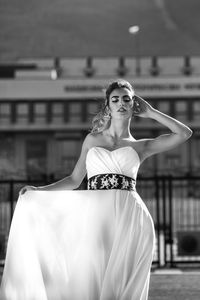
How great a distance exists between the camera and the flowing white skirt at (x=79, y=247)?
15.6 feet

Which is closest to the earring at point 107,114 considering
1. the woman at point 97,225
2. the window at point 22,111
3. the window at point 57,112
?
the woman at point 97,225

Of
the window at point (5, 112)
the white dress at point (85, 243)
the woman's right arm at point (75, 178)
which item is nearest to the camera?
the white dress at point (85, 243)

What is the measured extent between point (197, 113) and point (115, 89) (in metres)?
67.4

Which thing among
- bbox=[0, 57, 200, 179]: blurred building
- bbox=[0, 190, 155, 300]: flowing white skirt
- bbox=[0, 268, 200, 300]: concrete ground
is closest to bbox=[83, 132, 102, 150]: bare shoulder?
bbox=[0, 190, 155, 300]: flowing white skirt

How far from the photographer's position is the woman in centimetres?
475

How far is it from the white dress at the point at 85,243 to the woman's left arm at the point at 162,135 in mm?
154

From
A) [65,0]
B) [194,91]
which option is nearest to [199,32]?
[65,0]

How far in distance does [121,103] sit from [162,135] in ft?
1.09

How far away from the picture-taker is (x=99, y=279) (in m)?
4.90

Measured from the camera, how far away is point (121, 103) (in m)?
4.88

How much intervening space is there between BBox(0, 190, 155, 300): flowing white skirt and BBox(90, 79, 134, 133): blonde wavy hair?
43cm

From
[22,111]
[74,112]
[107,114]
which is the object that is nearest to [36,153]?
[22,111]

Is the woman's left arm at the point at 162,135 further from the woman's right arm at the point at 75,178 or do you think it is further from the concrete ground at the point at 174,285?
the concrete ground at the point at 174,285

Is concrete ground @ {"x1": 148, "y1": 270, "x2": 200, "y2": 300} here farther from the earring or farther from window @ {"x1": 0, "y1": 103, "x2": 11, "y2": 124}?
window @ {"x1": 0, "y1": 103, "x2": 11, "y2": 124}
